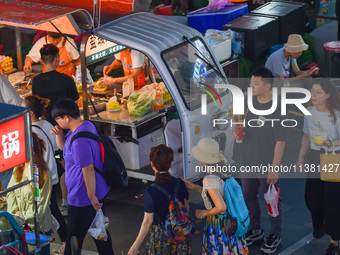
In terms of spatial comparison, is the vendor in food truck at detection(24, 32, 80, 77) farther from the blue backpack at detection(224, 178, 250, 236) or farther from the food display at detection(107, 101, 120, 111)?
the blue backpack at detection(224, 178, 250, 236)

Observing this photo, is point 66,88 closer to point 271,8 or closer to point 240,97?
point 240,97

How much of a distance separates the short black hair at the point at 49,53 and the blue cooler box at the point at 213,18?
18.1 feet

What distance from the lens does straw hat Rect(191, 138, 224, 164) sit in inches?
271

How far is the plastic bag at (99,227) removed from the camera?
7.14m

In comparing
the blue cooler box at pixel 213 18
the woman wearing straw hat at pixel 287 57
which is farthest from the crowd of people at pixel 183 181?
the blue cooler box at pixel 213 18

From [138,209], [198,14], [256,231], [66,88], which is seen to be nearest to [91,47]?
[66,88]

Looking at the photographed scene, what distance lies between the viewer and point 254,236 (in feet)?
26.4

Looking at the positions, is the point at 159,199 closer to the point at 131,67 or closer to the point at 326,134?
the point at 326,134

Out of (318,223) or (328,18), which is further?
(328,18)

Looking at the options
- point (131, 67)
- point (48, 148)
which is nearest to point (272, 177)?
point (48, 148)

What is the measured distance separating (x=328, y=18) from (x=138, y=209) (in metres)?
9.08

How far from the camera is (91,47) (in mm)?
9062

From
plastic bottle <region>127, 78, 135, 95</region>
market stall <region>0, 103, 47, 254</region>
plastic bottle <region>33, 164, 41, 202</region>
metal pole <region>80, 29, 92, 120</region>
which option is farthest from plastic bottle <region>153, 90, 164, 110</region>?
market stall <region>0, 103, 47, 254</region>

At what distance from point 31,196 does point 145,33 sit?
10.2 ft
